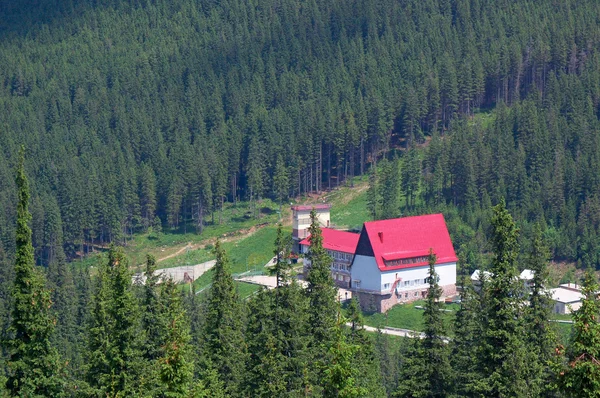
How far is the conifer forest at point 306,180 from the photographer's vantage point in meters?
44.1

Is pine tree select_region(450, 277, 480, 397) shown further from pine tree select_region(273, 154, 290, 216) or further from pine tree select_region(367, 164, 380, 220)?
pine tree select_region(273, 154, 290, 216)

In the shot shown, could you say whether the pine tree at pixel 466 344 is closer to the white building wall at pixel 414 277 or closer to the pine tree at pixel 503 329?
the pine tree at pixel 503 329

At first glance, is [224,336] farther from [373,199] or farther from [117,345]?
[373,199]

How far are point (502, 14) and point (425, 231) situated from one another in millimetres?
77956

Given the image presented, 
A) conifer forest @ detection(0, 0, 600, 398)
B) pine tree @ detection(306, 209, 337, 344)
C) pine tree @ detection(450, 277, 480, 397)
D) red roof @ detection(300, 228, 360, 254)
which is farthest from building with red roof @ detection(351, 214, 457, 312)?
pine tree @ detection(450, 277, 480, 397)

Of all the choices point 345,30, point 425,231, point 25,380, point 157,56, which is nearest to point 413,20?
point 345,30

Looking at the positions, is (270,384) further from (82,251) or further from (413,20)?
(413,20)

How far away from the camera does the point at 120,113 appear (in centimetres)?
17288

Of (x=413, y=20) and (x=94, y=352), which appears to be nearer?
(x=94, y=352)

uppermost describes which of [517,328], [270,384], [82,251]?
[517,328]

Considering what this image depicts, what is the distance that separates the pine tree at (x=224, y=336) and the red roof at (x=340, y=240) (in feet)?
188

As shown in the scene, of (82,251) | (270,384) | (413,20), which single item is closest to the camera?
(270,384)

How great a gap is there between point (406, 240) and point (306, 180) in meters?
39.8

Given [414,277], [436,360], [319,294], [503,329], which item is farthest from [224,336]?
[414,277]
